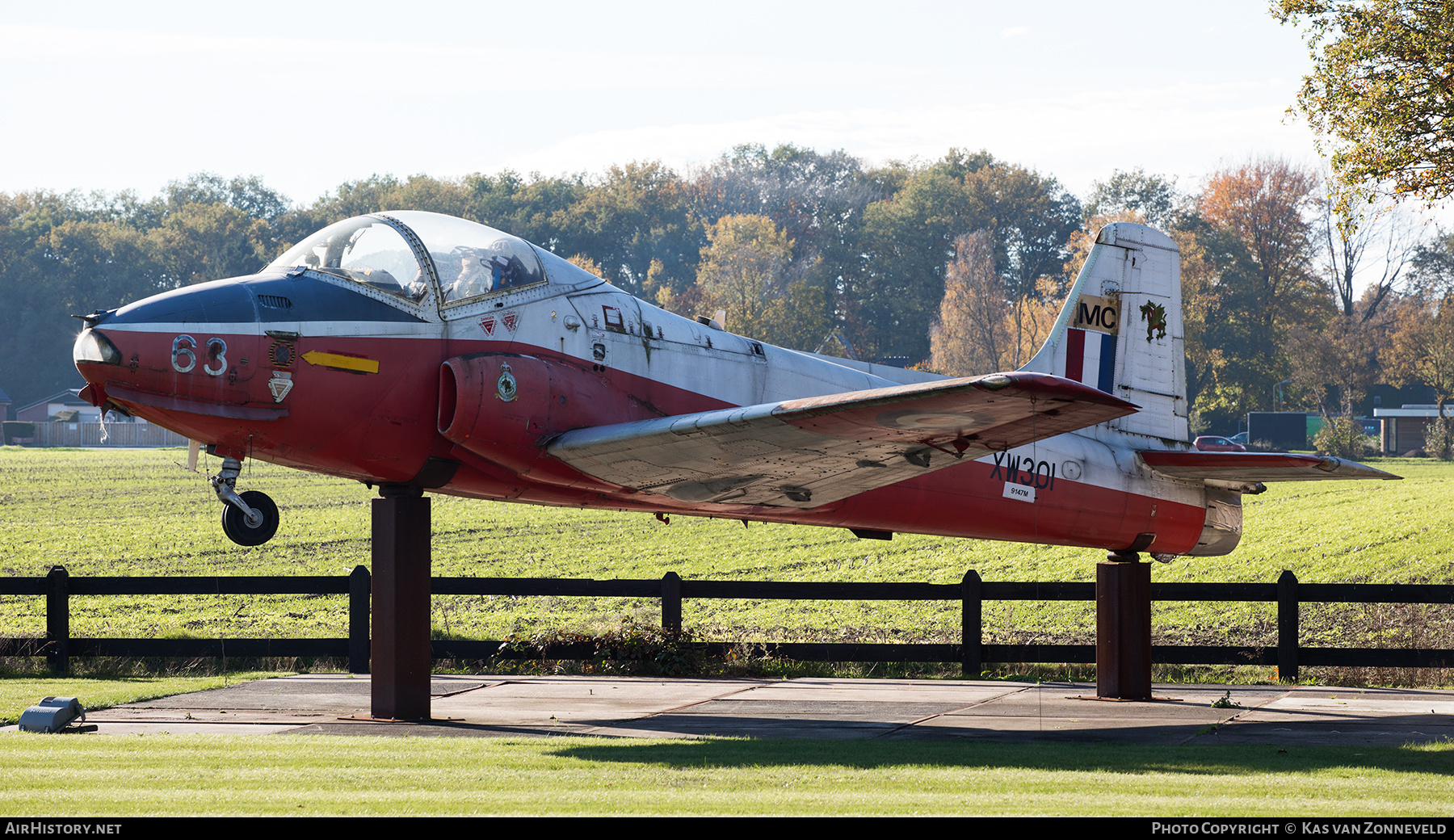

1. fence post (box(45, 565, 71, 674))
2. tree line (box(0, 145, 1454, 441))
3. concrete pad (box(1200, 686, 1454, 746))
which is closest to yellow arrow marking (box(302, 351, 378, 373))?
concrete pad (box(1200, 686, 1454, 746))

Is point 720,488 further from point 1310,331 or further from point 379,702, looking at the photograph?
point 1310,331

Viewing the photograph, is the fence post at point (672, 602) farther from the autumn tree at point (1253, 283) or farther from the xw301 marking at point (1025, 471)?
the autumn tree at point (1253, 283)

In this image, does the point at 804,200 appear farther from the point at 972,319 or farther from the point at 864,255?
the point at 972,319

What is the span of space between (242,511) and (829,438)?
4679 millimetres

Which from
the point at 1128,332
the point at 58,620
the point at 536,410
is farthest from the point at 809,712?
the point at 58,620

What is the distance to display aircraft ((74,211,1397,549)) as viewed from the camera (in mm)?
9219

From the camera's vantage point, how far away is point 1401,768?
877cm

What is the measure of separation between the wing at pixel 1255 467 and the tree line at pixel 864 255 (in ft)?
202

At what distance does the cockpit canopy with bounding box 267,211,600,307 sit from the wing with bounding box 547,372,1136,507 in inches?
59.1

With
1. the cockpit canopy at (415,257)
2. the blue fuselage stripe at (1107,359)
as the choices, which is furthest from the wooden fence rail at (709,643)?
the cockpit canopy at (415,257)

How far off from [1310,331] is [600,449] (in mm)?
83447

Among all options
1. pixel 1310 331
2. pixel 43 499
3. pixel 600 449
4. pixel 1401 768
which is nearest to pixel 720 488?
pixel 600 449

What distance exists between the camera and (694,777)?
8.17m

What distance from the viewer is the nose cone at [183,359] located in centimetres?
919
